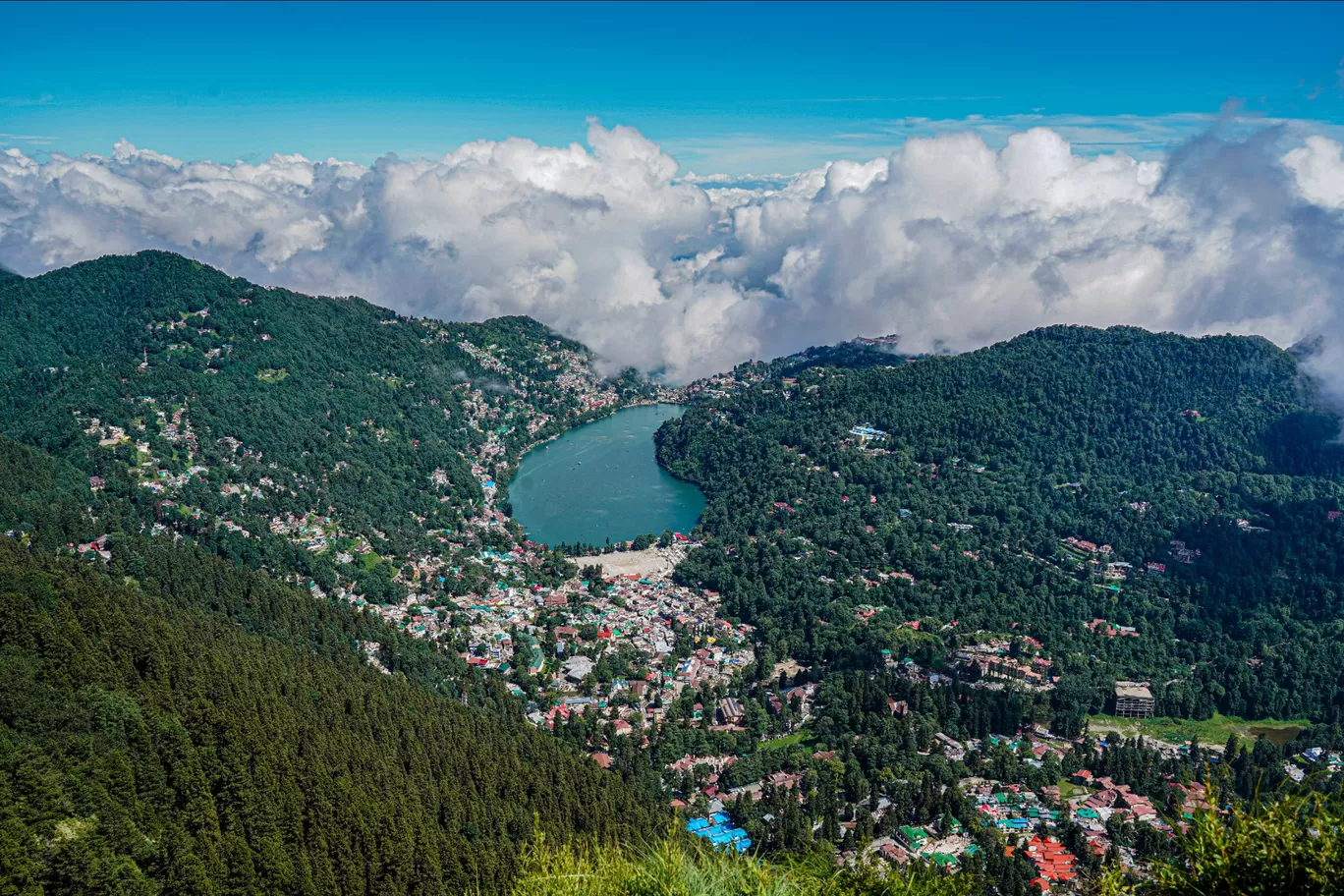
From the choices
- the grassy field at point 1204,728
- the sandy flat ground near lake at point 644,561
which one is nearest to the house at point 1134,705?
the grassy field at point 1204,728

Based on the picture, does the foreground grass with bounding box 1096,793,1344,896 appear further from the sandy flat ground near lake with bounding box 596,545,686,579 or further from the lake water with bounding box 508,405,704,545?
the lake water with bounding box 508,405,704,545

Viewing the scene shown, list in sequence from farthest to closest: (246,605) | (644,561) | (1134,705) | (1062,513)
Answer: (1062,513) → (644,561) → (1134,705) → (246,605)

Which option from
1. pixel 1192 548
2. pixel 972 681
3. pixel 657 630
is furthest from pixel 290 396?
pixel 1192 548

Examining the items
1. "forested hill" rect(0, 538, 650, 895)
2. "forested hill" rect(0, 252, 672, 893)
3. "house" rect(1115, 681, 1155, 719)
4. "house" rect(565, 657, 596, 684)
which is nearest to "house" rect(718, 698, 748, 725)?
"house" rect(565, 657, 596, 684)

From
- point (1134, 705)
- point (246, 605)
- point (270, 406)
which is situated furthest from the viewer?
point (270, 406)

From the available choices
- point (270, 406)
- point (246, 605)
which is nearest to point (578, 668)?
point (246, 605)

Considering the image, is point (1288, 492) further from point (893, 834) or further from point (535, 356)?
point (535, 356)

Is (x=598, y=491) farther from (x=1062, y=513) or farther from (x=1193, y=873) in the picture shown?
(x=1193, y=873)
